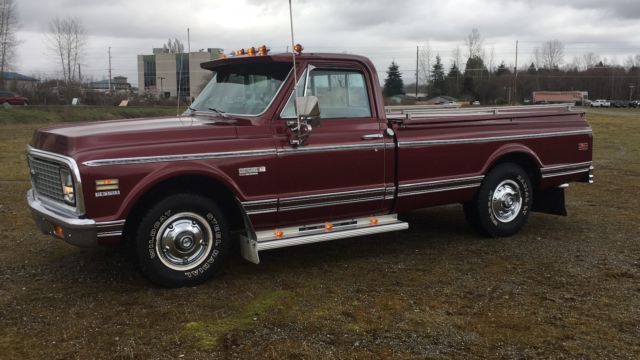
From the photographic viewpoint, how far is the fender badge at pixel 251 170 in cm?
499

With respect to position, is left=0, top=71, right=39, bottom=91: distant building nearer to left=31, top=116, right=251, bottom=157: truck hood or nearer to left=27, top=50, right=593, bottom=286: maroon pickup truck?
left=31, top=116, right=251, bottom=157: truck hood

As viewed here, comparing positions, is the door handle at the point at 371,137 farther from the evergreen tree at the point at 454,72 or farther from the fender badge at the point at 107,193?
the evergreen tree at the point at 454,72

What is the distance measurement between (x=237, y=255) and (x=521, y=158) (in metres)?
3.47

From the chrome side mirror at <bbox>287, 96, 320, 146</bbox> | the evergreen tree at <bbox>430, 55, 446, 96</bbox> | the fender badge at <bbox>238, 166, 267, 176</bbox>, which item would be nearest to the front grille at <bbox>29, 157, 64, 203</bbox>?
the fender badge at <bbox>238, 166, 267, 176</bbox>

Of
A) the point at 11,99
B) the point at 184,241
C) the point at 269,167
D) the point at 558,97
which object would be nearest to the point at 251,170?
the point at 269,167

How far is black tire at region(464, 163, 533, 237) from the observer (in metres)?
6.67

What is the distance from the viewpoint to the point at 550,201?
7.46 m

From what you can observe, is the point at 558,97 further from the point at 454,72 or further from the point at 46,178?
the point at 46,178

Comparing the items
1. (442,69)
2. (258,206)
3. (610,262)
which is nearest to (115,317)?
(258,206)

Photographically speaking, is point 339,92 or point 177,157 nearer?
point 177,157

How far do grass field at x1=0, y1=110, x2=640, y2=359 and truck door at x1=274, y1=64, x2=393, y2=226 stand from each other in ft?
2.02

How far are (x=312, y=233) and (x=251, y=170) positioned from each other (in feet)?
2.79

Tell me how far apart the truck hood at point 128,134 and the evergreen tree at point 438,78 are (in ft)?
235

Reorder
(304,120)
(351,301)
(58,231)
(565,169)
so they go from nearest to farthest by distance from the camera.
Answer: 1. (58,231)
2. (351,301)
3. (304,120)
4. (565,169)
